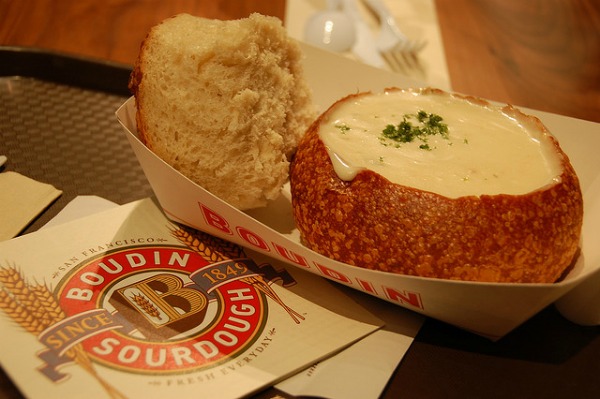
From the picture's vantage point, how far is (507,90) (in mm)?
2059

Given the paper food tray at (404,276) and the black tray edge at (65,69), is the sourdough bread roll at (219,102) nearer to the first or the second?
the paper food tray at (404,276)

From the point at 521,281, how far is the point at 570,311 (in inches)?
6.2

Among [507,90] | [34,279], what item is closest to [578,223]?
[34,279]

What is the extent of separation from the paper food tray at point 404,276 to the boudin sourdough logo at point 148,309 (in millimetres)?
89

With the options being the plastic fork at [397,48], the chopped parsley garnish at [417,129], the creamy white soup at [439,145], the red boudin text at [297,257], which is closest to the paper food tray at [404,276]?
the red boudin text at [297,257]

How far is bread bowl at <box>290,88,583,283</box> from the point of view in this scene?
90cm

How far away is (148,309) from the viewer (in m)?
0.92

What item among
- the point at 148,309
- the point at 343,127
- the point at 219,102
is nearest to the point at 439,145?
the point at 343,127

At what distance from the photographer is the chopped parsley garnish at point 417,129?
1084 mm

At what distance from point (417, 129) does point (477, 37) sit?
5.15 feet

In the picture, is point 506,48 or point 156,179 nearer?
point 156,179

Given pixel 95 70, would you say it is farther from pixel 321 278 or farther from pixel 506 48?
pixel 506 48

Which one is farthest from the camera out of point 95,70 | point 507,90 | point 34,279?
point 507,90

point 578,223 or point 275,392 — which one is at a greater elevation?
point 578,223
